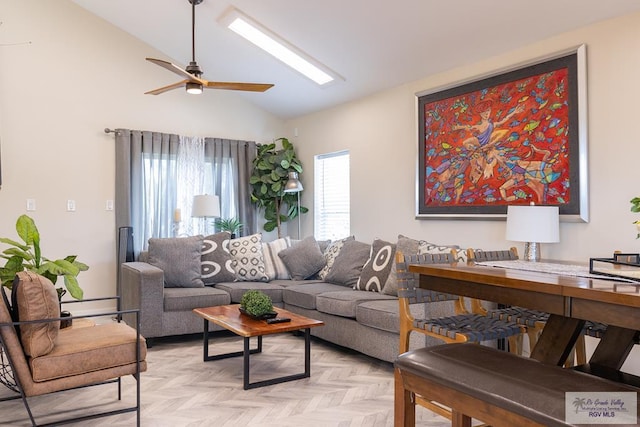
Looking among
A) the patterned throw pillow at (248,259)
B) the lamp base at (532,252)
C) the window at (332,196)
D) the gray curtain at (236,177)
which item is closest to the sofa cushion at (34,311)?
the patterned throw pillow at (248,259)

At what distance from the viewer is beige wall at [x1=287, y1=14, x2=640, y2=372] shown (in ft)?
10.3

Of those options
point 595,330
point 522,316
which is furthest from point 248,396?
point 595,330

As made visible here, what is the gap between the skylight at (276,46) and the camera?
4.72 meters

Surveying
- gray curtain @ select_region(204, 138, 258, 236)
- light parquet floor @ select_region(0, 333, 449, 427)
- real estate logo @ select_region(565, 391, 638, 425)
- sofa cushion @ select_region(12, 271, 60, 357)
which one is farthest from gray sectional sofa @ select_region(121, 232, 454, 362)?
real estate logo @ select_region(565, 391, 638, 425)

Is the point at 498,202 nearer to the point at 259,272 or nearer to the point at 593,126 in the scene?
the point at 593,126

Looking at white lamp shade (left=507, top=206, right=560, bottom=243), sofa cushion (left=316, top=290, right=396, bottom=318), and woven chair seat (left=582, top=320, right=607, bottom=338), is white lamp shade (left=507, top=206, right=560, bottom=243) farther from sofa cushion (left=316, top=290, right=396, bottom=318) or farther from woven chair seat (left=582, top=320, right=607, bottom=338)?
sofa cushion (left=316, top=290, right=396, bottom=318)

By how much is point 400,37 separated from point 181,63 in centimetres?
300

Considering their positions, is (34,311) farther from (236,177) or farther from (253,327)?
(236,177)

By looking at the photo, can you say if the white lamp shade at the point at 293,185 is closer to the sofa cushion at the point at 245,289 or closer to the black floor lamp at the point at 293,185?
the black floor lamp at the point at 293,185

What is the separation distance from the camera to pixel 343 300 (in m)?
4.01

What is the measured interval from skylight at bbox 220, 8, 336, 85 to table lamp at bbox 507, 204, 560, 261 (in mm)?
2595

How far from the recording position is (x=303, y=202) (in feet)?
21.5

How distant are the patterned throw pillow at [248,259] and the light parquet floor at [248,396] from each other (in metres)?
1.16

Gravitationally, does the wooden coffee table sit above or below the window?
below
